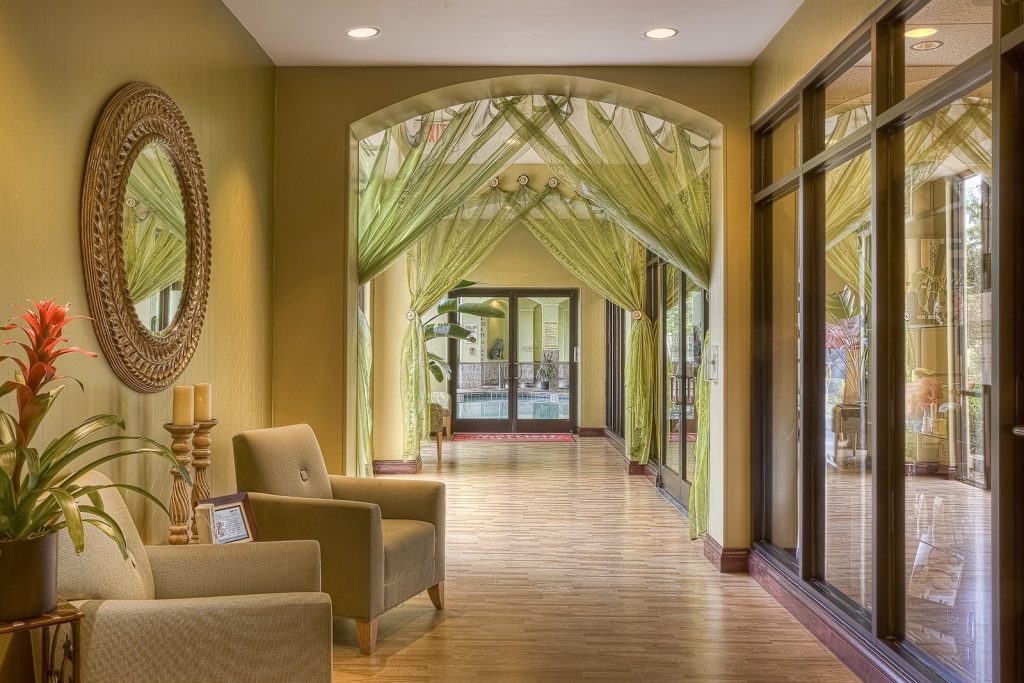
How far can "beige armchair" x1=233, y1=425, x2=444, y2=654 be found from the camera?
335cm

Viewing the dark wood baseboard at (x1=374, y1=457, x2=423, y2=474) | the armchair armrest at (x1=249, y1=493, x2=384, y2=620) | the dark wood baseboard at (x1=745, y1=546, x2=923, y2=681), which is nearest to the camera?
the dark wood baseboard at (x1=745, y1=546, x2=923, y2=681)

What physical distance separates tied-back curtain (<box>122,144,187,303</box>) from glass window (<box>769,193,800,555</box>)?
2802mm

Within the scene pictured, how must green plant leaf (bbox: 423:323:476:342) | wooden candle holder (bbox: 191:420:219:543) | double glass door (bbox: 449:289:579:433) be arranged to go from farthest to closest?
double glass door (bbox: 449:289:579:433) < green plant leaf (bbox: 423:323:476:342) < wooden candle holder (bbox: 191:420:219:543)

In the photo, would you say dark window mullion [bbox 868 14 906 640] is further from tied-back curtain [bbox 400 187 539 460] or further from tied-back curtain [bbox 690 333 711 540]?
tied-back curtain [bbox 400 187 539 460]

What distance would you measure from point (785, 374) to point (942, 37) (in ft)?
6.32

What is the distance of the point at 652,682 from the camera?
3.10m

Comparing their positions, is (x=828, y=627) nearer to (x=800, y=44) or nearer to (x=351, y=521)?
(x=351, y=521)

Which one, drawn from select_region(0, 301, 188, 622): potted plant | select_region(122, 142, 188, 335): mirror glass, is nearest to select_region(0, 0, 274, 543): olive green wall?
select_region(122, 142, 188, 335): mirror glass

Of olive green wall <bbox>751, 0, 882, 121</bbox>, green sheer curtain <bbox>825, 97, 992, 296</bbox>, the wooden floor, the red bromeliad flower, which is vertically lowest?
Result: the wooden floor

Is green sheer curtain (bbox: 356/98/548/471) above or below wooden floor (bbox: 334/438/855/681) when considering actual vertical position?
above

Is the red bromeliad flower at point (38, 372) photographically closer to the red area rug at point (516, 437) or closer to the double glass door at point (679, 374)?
the double glass door at point (679, 374)

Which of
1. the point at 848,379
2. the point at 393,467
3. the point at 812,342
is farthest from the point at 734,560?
the point at 393,467

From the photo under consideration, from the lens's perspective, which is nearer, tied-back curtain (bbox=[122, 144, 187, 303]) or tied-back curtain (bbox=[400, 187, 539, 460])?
tied-back curtain (bbox=[122, 144, 187, 303])

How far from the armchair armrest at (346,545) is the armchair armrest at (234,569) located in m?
0.65
